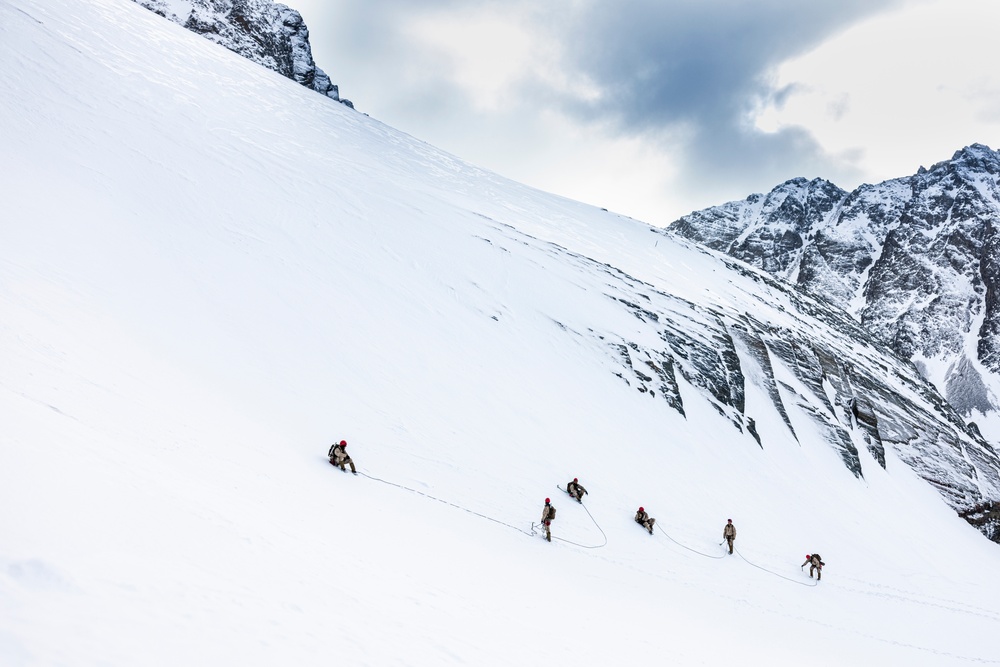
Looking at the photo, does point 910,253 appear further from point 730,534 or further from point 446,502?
point 446,502

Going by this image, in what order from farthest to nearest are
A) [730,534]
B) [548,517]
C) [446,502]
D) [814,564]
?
[814,564] < [730,534] < [548,517] < [446,502]

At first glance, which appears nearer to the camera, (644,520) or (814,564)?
(644,520)

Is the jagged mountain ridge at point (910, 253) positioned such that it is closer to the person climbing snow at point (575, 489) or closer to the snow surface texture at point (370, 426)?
the snow surface texture at point (370, 426)

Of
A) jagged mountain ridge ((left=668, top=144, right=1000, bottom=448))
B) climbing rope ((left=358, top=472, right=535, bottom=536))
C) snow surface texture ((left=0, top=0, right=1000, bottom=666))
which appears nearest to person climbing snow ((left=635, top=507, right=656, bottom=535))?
snow surface texture ((left=0, top=0, right=1000, bottom=666))

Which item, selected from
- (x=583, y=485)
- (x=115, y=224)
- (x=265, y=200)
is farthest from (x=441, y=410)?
(x=265, y=200)

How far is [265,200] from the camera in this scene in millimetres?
27938

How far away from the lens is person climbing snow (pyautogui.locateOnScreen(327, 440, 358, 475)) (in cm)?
1360

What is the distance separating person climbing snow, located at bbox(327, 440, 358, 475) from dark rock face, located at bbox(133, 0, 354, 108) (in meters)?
99.0

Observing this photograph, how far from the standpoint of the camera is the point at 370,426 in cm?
1650

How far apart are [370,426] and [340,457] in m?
2.91

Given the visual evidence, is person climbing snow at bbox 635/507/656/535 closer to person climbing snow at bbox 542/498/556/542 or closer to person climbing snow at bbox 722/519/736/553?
person climbing snow at bbox 722/519/736/553

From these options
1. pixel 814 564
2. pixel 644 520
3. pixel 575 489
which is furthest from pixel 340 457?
pixel 814 564

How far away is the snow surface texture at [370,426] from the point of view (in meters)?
6.50

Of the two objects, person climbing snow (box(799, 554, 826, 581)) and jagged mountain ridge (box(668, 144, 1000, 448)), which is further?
jagged mountain ridge (box(668, 144, 1000, 448))
